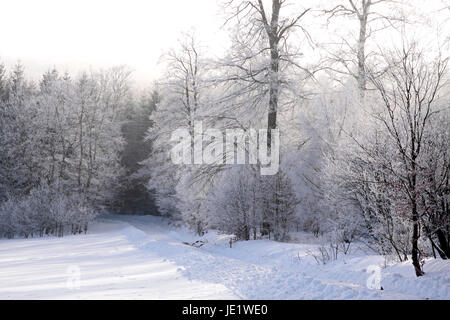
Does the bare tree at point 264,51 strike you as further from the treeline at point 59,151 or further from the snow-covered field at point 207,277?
the treeline at point 59,151

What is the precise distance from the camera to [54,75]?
34.1 metres

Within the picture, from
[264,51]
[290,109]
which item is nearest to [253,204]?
[290,109]

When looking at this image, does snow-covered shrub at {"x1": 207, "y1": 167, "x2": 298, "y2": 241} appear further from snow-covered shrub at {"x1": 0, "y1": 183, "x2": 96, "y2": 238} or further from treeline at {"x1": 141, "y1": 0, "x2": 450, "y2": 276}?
snow-covered shrub at {"x1": 0, "y1": 183, "x2": 96, "y2": 238}

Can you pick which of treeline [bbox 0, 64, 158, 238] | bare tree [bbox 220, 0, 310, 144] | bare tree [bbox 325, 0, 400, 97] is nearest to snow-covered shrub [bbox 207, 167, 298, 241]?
bare tree [bbox 220, 0, 310, 144]

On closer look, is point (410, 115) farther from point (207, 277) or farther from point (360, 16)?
point (360, 16)

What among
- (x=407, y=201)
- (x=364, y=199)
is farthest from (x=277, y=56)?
(x=407, y=201)

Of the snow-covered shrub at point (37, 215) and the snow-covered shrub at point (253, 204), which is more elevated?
the snow-covered shrub at point (253, 204)

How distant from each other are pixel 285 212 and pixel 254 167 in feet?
7.04

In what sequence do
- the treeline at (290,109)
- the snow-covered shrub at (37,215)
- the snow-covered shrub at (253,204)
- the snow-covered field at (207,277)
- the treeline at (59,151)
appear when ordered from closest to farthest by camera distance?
1. the snow-covered field at (207,277)
2. the treeline at (290,109)
3. the snow-covered shrub at (253,204)
4. the snow-covered shrub at (37,215)
5. the treeline at (59,151)

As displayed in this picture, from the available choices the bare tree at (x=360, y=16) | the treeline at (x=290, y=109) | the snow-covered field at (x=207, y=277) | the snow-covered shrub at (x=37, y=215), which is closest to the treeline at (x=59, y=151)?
the snow-covered shrub at (x=37, y=215)

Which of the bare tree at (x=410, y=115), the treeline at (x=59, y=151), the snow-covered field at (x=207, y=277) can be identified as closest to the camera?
the snow-covered field at (x=207, y=277)

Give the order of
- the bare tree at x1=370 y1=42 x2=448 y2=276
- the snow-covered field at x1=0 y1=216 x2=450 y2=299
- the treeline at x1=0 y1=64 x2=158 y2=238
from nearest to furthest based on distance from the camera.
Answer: the snow-covered field at x1=0 y1=216 x2=450 y2=299, the bare tree at x1=370 y1=42 x2=448 y2=276, the treeline at x1=0 y1=64 x2=158 y2=238

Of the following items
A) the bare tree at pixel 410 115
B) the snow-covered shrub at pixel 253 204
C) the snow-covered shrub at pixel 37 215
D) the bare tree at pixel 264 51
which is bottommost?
the snow-covered shrub at pixel 37 215

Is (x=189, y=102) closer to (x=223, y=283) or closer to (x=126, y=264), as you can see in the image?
(x=126, y=264)
